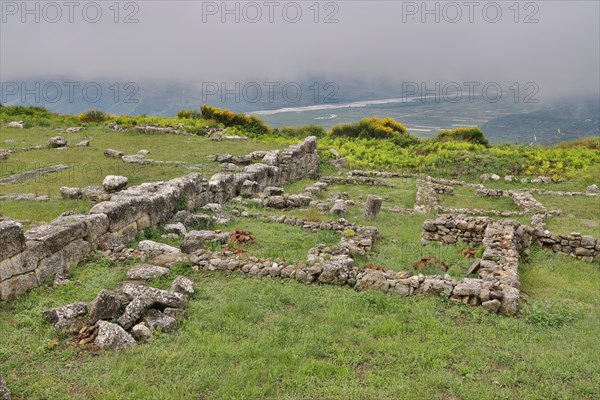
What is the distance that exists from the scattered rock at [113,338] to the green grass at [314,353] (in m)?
0.17

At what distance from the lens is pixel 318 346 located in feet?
22.3

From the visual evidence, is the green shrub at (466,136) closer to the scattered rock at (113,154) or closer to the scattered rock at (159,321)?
the scattered rock at (113,154)

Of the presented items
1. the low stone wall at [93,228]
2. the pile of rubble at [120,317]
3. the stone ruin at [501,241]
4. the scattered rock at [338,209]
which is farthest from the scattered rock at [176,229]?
the stone ruin at [501,241]

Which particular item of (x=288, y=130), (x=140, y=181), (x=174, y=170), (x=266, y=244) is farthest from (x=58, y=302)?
(x=288, y=130)

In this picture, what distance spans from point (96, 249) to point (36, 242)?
182 cm

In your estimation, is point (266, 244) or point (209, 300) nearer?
point (209, 300)

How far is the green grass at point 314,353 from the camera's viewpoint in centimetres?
578

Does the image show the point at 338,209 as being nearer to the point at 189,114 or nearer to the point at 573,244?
the point at 573,244

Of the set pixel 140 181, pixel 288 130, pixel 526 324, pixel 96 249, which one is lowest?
pixel 526 324

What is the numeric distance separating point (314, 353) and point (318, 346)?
0.62 ft

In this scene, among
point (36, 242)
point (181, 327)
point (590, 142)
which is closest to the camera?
point (181, 327)

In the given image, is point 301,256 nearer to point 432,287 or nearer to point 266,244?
point 266,244

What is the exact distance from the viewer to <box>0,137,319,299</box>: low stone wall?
8.50 m

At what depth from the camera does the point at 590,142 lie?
3750 cm
